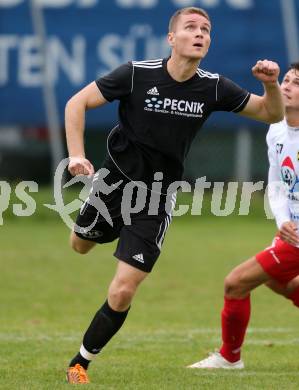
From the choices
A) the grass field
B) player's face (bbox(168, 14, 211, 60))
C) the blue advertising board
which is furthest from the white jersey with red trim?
the blue advertising board

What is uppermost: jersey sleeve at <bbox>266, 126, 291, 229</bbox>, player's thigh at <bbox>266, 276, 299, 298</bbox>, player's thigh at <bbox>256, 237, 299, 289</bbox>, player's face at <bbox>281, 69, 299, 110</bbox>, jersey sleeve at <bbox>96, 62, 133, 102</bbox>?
jersey sleeve at <bbox>96, 62, 133, 102</bbox>

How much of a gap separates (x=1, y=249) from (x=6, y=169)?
430 cm

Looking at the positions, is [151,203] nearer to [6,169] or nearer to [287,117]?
[287,117]

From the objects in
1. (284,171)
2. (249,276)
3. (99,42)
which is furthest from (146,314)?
(99,42)

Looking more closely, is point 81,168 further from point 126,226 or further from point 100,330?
point 100,330

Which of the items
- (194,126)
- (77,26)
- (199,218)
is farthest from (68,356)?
(199,218)

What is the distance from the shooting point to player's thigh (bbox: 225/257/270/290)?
23.2 feet

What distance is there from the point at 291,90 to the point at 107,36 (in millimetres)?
9585

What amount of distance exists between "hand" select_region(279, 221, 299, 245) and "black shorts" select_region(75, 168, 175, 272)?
724 millimetres

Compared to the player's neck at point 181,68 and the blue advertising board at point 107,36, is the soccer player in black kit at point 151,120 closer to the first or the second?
the player's neck at point 181,68

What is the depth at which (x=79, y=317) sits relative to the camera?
9.84 metres

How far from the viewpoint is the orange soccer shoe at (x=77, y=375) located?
6531 millimetres

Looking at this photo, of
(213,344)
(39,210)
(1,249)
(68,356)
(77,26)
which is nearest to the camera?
(68,356)

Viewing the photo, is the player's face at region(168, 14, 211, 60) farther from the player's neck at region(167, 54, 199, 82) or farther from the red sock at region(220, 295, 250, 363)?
the red sock at region(220, 295, 250, 363)
